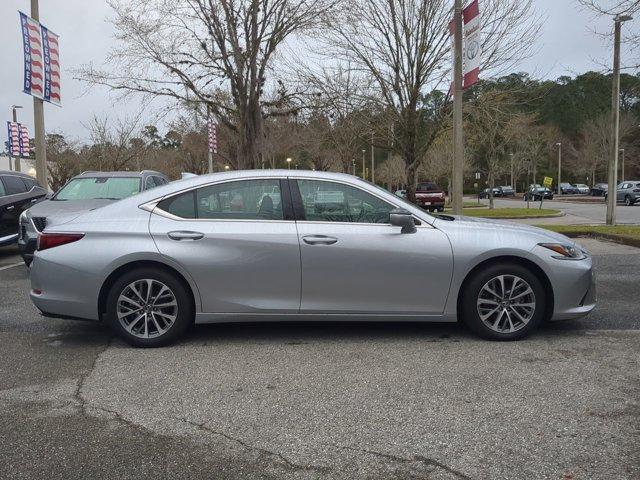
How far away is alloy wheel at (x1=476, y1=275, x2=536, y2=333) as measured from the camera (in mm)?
4855

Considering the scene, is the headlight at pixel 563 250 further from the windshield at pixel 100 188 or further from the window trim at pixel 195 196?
the windshield at pixel 100 188

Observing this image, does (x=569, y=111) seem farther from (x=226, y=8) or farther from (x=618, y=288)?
(x=618, y=288)

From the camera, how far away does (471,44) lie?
34.1ft

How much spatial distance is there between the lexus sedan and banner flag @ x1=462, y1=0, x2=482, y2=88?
633cm

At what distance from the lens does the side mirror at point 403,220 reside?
4.77 meters

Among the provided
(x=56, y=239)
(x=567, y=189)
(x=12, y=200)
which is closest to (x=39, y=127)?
(x=12, y=200)

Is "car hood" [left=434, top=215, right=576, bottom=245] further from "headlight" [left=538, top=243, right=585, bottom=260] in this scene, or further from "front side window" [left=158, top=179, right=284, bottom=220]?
"front side window" [left=158, top=179, right=284, bottom=220]

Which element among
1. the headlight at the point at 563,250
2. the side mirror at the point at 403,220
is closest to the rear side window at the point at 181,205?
the side mirror at the point at 403,220

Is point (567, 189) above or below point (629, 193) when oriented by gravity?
above

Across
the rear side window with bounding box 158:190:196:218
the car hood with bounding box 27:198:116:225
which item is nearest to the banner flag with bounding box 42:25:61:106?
the car hood with bounding box 27:198:116:225

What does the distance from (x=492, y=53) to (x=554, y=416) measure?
44.4 feet

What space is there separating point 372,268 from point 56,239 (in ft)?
9.05

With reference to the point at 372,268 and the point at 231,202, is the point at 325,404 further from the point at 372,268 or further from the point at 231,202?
the point at 231,202

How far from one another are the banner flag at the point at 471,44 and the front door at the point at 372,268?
259 inches
